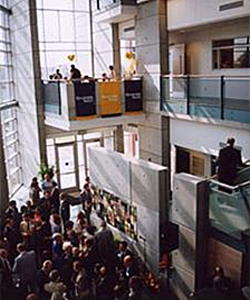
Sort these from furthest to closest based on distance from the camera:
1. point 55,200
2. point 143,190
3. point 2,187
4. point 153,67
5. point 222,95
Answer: point 153,67 < point 2,187 < point 55,200 < point 222,95 < point 143,190

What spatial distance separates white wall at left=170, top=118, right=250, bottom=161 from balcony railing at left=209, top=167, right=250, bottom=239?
2.34 metres

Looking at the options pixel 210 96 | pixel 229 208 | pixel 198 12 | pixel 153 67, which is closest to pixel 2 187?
pixel 153 67

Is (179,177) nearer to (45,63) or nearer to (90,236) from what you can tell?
(90,236)

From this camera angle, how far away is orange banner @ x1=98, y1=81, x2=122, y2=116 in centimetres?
1306

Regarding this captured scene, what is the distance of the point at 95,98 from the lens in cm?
1289

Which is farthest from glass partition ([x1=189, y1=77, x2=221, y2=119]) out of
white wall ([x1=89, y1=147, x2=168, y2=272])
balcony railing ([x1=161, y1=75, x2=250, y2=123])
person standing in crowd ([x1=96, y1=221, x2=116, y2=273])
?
person standing in crowd ([x1=96, y1=221, x2=116, y2=273])

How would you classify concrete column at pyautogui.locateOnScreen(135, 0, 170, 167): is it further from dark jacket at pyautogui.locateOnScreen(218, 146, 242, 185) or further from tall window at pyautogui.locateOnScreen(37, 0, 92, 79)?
dark jacket at pyautogui.locateOnScreen(218, 146, 242, 185)

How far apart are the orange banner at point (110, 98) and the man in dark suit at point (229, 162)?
644 centimetres

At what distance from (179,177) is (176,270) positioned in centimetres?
217

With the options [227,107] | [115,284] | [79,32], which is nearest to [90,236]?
[115,284]

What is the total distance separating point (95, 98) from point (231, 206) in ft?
22.8

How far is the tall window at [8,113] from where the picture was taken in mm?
16375

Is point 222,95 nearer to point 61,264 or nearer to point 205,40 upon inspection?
point 205,40

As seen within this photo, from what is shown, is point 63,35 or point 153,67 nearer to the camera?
point 153,67
